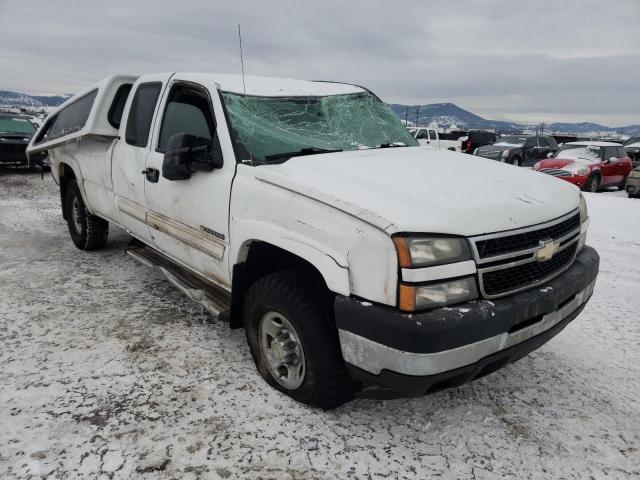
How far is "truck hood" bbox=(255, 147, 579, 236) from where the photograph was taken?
2051 mm

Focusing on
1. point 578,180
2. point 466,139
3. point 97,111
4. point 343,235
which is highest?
point 97,111

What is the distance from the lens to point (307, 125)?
3252mm

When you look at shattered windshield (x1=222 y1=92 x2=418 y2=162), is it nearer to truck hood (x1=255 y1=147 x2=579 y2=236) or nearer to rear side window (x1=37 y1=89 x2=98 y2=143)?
truck hood (x1=255 y1=147 x2=579 y2=236)

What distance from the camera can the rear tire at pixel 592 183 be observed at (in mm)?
12117

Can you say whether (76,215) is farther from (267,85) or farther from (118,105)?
(267,85)

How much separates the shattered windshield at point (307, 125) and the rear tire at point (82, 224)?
3073 mm

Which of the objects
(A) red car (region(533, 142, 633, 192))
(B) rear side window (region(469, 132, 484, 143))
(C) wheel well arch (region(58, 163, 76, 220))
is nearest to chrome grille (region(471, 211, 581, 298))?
(C) wheel well arch (region(58, 163, 76, 220))

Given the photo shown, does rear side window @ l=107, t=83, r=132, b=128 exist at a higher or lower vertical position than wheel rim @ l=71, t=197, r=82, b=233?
higher

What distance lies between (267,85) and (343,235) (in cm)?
186

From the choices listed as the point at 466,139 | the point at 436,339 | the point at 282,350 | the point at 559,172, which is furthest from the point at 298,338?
the point at 466,139

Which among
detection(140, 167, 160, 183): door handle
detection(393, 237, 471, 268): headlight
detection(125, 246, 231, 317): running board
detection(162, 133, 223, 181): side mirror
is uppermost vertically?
detection(162, 133, 223, 181): side mirror

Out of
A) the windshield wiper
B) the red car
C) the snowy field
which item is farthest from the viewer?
the red car

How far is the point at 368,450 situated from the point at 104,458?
49.9 inches

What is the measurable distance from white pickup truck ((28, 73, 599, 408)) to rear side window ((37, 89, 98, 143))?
3.36 ft
